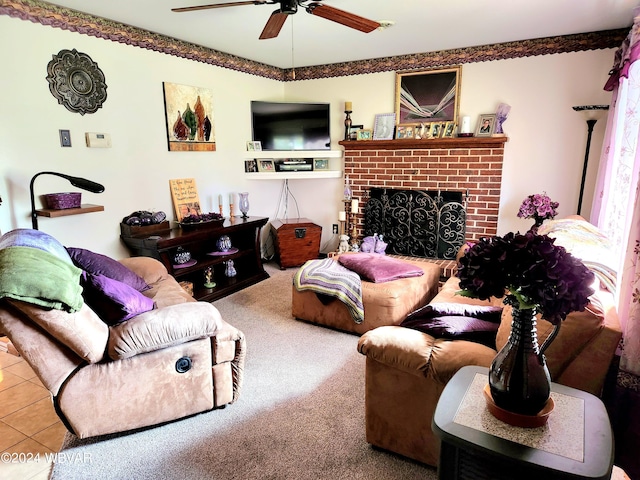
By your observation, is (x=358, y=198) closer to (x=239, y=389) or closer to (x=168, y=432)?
(x=239, y=389)

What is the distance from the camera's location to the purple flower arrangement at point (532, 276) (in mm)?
1019

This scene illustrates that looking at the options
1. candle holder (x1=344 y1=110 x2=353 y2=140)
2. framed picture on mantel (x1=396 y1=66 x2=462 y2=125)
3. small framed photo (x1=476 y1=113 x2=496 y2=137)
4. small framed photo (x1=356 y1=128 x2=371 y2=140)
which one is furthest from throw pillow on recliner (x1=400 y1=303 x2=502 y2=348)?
candle holder (x1=344 y1=110 x2=353 y2=140)

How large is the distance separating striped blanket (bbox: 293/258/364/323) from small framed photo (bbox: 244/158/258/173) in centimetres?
192

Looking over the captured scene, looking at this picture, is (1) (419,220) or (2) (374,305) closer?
(2) (374,305)

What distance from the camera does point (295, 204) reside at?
526 centimetres

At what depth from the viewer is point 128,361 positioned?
1.86 metres

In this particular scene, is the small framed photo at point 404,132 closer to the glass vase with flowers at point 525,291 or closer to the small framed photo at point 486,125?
the small framed photo at point 486,125

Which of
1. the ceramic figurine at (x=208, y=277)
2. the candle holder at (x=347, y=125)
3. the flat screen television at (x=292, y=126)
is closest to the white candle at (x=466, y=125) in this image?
the candle holder at (x=347, y=125)

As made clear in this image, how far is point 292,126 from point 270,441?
3740 millimetres

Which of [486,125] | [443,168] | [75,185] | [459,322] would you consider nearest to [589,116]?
[486,125]

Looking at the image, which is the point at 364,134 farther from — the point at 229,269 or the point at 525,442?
the point at 525,442

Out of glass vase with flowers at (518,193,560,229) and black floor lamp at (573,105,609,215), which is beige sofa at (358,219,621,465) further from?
black floor lamp at (573,105,609,215)

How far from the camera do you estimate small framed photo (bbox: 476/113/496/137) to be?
392 cm

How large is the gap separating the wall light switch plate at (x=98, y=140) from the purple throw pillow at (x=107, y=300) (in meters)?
1.69
